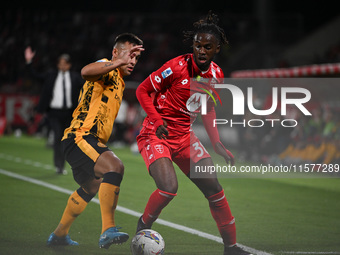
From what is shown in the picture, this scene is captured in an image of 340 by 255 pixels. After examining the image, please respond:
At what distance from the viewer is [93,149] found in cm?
559

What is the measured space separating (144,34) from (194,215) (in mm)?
24530

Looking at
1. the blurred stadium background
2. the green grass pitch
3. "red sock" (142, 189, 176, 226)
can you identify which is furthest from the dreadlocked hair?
the blurred stadium background

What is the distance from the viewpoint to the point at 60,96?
12.0 metres

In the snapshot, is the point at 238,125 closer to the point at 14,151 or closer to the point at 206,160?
the point at 14,151

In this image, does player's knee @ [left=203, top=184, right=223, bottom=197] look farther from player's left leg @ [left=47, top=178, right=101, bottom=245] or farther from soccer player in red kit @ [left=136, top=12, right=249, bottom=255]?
player's left leg @ [left=47, top=178, right=101, bottom=245]

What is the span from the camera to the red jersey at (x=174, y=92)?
5.69m

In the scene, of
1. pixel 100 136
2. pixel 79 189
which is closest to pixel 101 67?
pixel 100 136

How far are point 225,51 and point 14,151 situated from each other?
15.8 meters

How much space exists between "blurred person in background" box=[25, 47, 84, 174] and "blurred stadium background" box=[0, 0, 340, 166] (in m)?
12.7

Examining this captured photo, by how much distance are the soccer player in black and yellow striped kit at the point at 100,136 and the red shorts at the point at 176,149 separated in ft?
1.07

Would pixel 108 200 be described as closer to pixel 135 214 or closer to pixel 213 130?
pixel 213 130

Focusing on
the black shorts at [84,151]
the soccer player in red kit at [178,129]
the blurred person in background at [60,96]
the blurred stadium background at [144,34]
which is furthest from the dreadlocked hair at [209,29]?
the blurred stadium background at [144,34]

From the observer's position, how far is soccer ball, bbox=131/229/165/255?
5379mm

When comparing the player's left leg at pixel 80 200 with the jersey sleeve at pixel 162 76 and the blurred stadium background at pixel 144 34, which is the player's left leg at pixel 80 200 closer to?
the jersey sleeve at pixel 162 76
